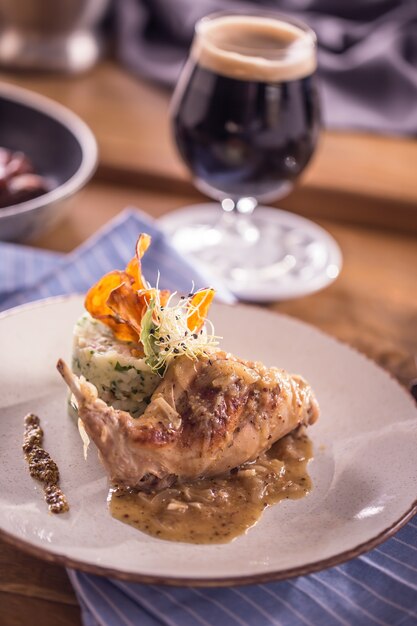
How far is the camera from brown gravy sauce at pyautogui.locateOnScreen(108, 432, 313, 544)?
1.63 m

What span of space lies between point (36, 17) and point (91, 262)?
5.58 feet

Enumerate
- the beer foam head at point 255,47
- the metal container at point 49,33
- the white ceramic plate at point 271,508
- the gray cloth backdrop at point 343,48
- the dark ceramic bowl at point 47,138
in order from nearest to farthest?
the white ceramic plate at point 271,508, the beer foam head at point 255,47, the dark ceramic bowl at point 47,138, the gray cloth backdrop at point 343,48, the metal container at point 49,33

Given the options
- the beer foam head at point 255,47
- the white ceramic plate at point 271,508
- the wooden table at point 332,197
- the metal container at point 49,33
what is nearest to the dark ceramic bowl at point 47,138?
the wooden table at point 332,197

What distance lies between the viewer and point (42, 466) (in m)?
1.74

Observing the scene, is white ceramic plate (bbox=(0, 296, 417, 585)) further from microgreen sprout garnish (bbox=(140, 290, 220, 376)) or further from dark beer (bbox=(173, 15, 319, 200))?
dark beer (bbox=(173, 15, 319, 200))

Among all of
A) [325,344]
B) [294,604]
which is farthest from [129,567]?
[325,344]

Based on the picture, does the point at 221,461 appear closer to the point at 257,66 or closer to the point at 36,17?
the point at 257,66

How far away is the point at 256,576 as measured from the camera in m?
1.47

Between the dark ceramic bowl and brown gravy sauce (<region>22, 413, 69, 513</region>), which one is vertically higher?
brown gravy sauce (<region>22, 413, 69, 513</region>)

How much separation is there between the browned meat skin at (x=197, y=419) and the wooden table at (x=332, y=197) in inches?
25.8

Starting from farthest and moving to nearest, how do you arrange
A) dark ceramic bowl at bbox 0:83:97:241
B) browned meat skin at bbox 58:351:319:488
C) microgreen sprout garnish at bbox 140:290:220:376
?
dark ceramic bowl at bbox 0:83:97:241 → microgreen sprout garnish at bbox 140:290:220:376 → browned meat skin at bbox 58:351:319:488

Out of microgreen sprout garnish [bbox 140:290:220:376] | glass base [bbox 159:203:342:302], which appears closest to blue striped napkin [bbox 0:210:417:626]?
microgreen sprout garnish [bbox 140:290:220:376]

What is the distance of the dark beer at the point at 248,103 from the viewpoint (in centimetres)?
262

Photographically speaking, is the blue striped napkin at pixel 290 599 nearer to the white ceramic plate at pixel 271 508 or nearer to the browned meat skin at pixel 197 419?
the white ceramic plate at pixel 271 508
